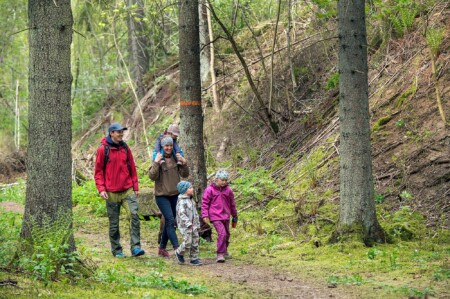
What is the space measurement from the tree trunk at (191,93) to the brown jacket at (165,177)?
1.53m

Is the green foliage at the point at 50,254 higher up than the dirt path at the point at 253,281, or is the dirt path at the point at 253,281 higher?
the green foliage at the point at 50,254

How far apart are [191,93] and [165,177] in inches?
87.7

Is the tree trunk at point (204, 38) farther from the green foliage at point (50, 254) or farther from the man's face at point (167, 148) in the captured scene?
the green foliage at point (50, 254)

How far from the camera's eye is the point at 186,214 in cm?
1084

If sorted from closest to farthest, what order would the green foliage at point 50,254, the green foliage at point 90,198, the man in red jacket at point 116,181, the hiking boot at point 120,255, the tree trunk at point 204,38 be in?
1. the green foliage at point 50,254
2. the man in red jacket at point 116,181
3. the hiking boot at point 120,255
4. the green foliage at point 90,198
5. the tree trunk at point 204,38

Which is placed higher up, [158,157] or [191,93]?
[191,93]

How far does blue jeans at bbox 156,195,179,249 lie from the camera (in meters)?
11.4

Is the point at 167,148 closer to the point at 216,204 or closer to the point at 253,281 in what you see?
the point at 216,204

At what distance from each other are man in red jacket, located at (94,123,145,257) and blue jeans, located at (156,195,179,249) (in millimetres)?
513

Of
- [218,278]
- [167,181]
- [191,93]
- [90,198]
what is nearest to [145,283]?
[218,278]

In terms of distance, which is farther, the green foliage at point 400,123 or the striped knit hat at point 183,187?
the green foliage at point 400,123

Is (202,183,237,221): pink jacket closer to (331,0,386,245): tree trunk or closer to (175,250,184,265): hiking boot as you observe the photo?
(175,250,184,265): hiking boot

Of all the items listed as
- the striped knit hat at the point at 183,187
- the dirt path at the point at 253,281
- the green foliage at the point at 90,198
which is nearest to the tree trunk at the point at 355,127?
the dirt path at the point at 253,281

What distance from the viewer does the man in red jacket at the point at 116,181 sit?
11.0 m
